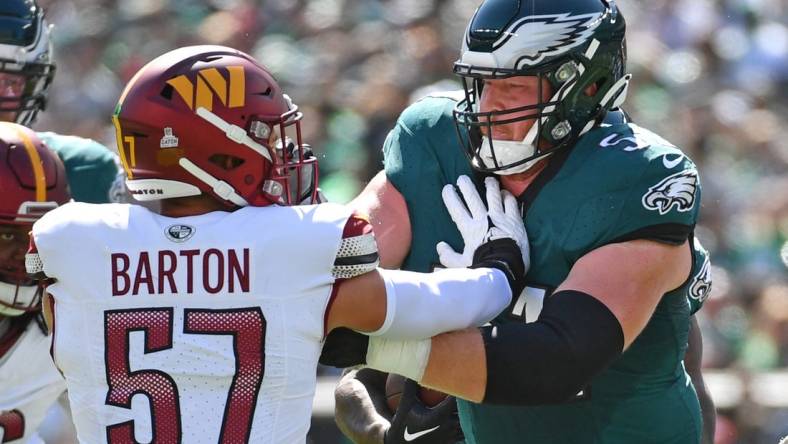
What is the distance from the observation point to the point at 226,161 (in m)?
2.91

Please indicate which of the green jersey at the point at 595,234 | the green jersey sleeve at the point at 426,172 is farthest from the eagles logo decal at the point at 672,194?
the green jersey sleeve at the point at 426,172

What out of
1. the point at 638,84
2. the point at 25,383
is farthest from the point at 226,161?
the point at 638,84

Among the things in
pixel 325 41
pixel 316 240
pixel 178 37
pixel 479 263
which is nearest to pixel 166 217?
pixel 316 240

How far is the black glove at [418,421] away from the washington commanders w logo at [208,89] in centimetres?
98

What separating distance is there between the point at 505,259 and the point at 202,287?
809mm

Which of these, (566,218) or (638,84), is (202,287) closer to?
(566,218)

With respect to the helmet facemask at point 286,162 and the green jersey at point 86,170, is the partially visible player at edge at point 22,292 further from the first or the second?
the helmet facemask at point 286,162

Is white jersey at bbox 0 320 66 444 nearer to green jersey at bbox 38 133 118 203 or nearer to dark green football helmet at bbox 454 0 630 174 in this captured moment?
green jersey at bbox 38 133 118 203

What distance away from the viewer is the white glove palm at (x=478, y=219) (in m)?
3.38

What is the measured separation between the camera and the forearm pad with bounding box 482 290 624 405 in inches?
119

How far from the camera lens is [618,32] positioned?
11.8ft

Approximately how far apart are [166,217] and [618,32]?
1354mm

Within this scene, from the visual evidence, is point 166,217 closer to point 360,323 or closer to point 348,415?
point 360,323

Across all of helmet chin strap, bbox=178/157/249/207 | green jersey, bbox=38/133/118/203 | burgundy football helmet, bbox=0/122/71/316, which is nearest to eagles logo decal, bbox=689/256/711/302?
helmet chin strap, bbox=178/157/249/207
